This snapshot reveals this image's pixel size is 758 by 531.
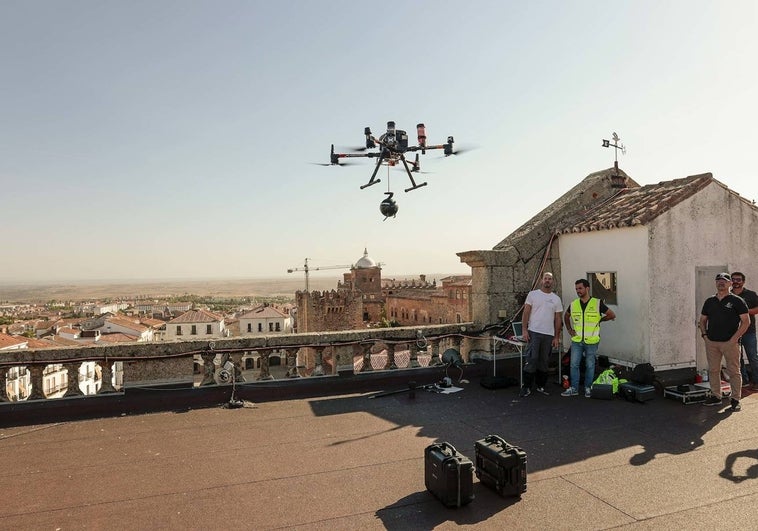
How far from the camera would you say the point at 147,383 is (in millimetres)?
6973

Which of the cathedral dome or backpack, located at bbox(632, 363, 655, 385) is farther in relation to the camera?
the cathedral dome

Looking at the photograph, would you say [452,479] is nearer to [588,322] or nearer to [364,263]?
[588,322]

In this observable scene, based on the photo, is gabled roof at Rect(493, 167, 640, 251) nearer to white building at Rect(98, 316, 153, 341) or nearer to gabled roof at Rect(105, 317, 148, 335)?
white building at Rect(98, 316, 153, 341)

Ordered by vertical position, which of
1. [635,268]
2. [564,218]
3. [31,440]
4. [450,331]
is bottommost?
[31,440]

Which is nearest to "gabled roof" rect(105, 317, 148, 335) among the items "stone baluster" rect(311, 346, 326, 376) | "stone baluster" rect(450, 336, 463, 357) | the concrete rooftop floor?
"stone baluster" rect(311, 346, 326, 376)

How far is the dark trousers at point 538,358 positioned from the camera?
24.3ft

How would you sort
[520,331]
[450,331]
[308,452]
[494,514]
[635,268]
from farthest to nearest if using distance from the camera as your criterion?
[450,331], [520,331], [635,268], [308,452], [494,514]

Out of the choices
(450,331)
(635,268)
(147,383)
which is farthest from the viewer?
(450,331)

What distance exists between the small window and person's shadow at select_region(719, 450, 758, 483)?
333cm

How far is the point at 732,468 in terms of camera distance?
446cm

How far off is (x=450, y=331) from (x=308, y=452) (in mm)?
4279

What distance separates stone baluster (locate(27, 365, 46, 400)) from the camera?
6.46 meters

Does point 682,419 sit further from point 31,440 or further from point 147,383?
point 31,440

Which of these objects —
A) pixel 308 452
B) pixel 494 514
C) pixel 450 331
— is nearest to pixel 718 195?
pixel 450 331
